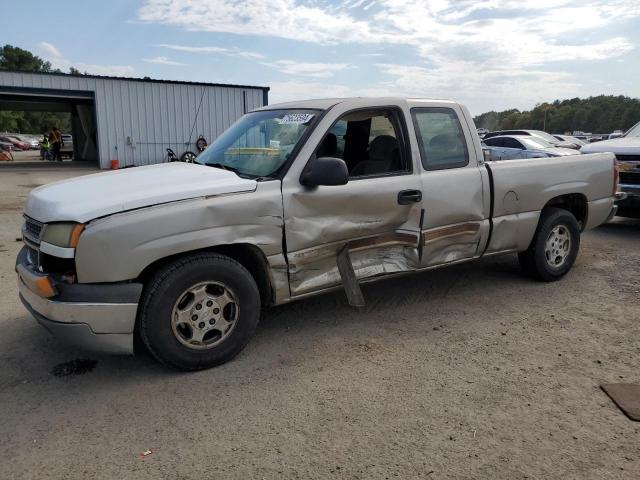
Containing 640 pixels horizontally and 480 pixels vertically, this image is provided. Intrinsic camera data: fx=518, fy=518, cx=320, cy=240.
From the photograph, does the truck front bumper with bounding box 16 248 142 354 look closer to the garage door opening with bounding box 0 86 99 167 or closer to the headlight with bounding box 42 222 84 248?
the headlight with bounding box 42 222 84 248

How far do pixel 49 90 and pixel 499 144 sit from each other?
737 inches

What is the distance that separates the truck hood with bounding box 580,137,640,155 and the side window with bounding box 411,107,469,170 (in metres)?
4.30

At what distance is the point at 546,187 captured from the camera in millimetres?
5301

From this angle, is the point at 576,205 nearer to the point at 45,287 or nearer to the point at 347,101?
the point at 347,101

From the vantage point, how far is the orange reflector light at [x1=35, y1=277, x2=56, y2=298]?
3229 millimetres

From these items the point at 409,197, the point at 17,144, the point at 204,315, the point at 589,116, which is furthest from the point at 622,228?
the point at 589,116

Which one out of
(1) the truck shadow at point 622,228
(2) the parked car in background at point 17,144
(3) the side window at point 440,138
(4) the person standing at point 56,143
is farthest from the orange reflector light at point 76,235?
(2) the parked car in background at point 17,144

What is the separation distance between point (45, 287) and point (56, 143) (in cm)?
3079

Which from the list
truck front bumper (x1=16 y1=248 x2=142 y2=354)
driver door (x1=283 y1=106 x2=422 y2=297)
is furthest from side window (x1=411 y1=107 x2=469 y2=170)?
truck front bumper (x1=16 y1=248 x2=142 y2=354)

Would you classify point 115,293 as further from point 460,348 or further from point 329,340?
point 460,348

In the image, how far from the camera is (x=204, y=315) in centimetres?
353

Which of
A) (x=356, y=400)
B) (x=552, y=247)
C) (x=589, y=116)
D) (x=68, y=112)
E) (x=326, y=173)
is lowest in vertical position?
(x=356, y=400)

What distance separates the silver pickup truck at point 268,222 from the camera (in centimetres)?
324

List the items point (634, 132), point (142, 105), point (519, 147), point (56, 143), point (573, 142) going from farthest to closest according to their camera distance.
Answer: point (56, 143)
point (573, 142)
point (142, 105)
point (519, 147)
point (634, 132)
